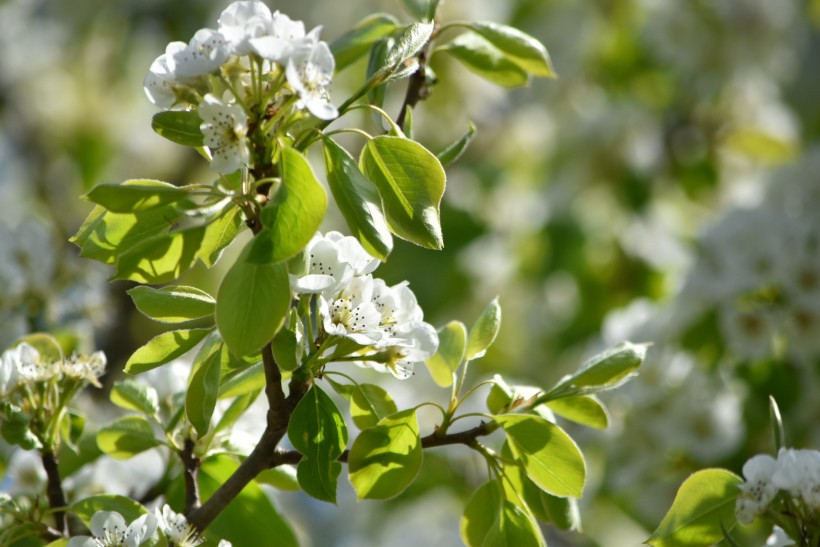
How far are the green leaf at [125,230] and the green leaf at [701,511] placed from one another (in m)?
0.40

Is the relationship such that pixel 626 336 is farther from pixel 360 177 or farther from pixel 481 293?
pixel 360 177

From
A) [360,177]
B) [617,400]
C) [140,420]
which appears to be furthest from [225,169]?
[617,400]

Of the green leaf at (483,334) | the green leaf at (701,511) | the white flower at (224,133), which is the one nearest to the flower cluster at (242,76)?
the white flower at (224,133)

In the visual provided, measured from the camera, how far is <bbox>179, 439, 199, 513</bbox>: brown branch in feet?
2.43

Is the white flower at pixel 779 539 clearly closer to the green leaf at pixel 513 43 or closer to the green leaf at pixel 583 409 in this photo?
the green leaf at pixel 583 409

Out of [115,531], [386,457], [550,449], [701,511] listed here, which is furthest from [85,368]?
[701,511]

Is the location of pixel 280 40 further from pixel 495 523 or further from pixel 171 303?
pixel 495 523

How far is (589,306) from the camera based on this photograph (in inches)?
95.8

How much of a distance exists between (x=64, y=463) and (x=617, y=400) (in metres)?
1.02

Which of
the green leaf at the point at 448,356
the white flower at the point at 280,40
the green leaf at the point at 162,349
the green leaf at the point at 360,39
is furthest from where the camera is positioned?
the green leaf at the point at 360,39

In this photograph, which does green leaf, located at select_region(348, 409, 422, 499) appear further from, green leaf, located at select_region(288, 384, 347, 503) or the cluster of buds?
the cluster of buds

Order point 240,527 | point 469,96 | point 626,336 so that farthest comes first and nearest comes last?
point 469,96 → point 626,336 → point 240,527

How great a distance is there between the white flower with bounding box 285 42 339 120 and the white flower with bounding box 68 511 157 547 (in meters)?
0.30

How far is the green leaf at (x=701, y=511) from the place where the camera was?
2.44ft
